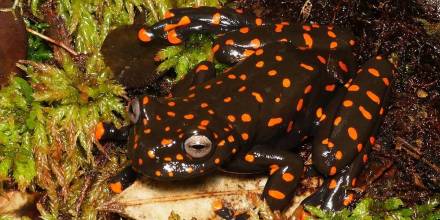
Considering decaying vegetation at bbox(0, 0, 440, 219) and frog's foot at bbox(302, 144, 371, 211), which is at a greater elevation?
decaying vegetation at bbox(0, 0, 440, 219)

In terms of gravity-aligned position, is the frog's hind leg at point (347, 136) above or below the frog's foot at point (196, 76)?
below

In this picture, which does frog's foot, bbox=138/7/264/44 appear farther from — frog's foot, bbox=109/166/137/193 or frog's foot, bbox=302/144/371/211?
frog's foot, bbox=302/144/371/211

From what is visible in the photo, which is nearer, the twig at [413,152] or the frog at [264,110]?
the frog at [264,110]

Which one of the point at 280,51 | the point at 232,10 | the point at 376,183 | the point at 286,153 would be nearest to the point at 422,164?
the point at 376,183

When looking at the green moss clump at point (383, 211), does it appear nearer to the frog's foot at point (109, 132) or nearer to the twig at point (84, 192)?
the frog's foot at point (109, 132)

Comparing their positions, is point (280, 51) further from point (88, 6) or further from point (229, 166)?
point (88, 6)

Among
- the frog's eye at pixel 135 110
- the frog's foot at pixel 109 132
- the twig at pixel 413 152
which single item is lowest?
the twig at pixel 413 152

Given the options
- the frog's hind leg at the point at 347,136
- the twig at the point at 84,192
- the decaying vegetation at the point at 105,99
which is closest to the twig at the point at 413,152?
the decaying vegetation at the point at 105,99

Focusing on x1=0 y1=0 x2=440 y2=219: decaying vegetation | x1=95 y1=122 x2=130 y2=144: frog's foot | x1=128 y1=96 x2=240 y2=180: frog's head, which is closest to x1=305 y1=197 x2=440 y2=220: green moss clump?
x1=0 y1=0 x2=440 y2=219: decaying vegetation
